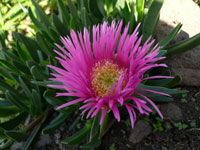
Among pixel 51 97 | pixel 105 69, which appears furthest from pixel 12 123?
pixel 105 69

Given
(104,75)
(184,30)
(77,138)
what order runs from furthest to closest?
1. (184,30)
2. (104,75)
3. (77,138)

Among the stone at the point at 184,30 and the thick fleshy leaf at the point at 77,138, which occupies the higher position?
the stone at the point at 184,30

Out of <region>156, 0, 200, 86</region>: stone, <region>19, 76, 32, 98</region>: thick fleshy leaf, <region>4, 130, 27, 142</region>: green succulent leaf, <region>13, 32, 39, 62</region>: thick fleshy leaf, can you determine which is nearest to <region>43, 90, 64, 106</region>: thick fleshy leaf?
<region>19, 76, 32, 98</region>: thick fleshy leaf

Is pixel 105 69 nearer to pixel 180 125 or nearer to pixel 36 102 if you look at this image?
pixel 36 102

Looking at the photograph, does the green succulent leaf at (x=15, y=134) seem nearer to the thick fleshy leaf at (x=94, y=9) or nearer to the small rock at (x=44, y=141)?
the small rock at (x=44, y=141)

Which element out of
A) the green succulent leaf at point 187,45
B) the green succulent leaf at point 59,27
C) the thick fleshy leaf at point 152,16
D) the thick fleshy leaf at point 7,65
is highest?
the green succulent leaf at point 59,27

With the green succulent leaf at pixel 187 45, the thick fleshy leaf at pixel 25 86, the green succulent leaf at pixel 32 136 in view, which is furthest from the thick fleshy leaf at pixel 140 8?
the green succulent leaf at pixel 32 136
